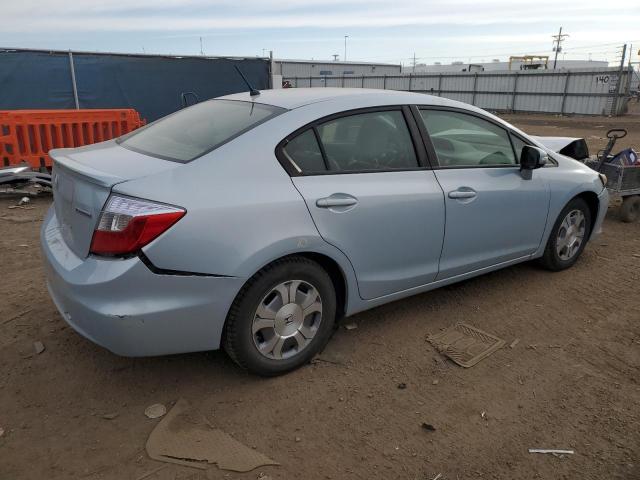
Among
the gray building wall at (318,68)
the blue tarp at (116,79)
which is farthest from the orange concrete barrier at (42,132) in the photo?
the gray building wall at (318,68)

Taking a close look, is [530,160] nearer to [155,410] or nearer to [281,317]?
[281,317]

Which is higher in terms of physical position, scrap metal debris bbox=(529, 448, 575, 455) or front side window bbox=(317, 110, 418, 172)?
front side window bbox=(317, 110, 418, 172)

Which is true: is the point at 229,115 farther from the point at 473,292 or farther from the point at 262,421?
the point at 473,292

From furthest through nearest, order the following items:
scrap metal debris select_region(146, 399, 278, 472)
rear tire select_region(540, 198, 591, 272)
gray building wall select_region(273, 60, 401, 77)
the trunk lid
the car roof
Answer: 1. gray building wall select_region(273, 60, 401, 77)
2. rear tire select_region(540, 198, 591, 272)
3. the car roof
4. the trunk lid
5. scrap metal debris select_region(146, 399, 278, 472)

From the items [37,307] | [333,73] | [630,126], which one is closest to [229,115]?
[37,307]

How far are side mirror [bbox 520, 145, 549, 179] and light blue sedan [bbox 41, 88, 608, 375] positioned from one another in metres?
0.01

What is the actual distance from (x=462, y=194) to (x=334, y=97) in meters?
1.07

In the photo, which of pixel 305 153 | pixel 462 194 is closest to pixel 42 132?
pixel 305 153

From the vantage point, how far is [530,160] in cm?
391

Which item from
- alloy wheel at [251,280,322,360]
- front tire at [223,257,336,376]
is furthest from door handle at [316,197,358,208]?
alloy wheel at [251,280,322,360]

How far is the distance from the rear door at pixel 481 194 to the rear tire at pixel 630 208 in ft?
9.95

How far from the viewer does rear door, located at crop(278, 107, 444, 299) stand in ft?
9.75

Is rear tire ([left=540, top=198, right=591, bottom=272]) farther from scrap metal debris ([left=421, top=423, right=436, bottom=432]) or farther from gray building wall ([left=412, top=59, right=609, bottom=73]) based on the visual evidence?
gray building wall ([left=412, top=59, right=609, bottom=73])

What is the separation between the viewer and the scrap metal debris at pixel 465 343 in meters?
3.32
